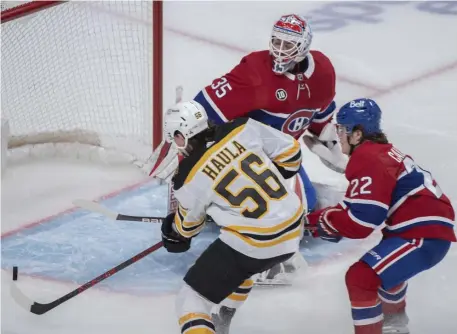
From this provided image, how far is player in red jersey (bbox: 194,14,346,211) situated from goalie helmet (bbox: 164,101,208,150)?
0.52 metres

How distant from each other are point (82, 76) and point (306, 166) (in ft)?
3.09

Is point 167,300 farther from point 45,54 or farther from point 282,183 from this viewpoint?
point 45,54

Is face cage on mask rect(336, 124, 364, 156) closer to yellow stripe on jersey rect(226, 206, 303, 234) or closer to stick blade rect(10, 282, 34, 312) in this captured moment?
yellow stripe on jersey rect(226, 206, 303, 234)

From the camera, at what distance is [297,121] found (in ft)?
11.0

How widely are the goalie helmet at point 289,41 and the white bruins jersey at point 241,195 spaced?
0.51 metres

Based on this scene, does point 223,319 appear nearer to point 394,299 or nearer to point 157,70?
point 394,299

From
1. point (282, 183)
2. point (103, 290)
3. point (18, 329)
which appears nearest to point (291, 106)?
point (282, 183)

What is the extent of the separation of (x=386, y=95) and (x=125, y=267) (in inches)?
67.5

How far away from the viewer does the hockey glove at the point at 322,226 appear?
288cm

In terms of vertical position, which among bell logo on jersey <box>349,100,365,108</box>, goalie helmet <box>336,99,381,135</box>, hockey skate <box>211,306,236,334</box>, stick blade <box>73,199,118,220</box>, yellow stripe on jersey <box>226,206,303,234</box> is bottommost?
hockey skate <box>211,306,236,334</box>

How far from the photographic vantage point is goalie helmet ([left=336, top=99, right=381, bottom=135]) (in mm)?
2834

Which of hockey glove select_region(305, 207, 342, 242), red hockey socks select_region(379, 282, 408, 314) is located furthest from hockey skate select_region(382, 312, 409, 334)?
hockey glove select_region(305, 207, 342, 242)

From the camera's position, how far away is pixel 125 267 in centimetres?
332

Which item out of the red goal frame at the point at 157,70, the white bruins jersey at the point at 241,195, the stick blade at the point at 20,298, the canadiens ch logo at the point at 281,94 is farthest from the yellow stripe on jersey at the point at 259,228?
the red goal frame at the point at 157,70
